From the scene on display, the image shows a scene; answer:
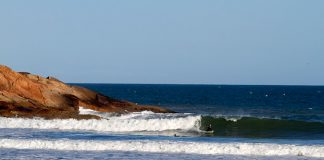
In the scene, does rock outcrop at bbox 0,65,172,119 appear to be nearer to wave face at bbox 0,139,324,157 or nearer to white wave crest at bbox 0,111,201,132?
white wave crest at bbox 0,111,201,132

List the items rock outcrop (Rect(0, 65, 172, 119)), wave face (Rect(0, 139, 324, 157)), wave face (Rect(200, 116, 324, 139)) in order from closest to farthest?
wave face (Rect(0, 139, 324, 157)) → wave face (Rect(200, 116, 324, 139)) → rock outcrop (Rect(0, 65, 172, 119))

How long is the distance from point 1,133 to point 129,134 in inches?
283

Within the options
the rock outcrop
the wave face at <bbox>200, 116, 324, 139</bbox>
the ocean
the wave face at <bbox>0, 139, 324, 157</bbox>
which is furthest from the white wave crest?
the wave face at <bbox>0, 139, 324, 157</bbox>

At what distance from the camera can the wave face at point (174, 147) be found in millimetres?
31828

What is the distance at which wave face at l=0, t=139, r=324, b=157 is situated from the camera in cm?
3183

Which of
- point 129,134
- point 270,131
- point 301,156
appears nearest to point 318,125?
point 270,131

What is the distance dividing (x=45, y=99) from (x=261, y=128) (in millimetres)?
15381

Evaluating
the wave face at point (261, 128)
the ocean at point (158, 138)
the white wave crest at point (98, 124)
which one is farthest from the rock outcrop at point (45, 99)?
the wave face at point (261, 128)

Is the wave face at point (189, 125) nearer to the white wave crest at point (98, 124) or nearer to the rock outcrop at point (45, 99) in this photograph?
the white wave crest at point (98, 124)

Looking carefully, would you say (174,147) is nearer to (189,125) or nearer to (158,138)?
(158,138)

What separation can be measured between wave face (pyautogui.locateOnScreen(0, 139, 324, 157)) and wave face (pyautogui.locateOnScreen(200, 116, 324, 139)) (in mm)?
10561

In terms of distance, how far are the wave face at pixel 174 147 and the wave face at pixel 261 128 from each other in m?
10.6

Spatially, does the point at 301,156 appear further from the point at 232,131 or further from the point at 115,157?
the point at 232,131

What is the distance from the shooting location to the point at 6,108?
152 ft
